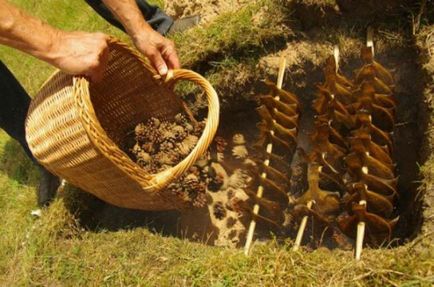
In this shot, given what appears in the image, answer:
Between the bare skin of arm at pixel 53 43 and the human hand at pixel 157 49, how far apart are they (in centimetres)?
37

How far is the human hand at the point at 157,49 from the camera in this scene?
272cm

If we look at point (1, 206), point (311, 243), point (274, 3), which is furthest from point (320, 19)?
point (1, 206)

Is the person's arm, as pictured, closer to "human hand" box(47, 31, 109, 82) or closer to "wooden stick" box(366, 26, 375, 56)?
"human hand" box(47, 31, 109, 82)

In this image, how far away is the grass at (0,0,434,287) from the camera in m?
2.22

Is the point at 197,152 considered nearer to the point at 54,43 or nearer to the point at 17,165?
the point at 54,43

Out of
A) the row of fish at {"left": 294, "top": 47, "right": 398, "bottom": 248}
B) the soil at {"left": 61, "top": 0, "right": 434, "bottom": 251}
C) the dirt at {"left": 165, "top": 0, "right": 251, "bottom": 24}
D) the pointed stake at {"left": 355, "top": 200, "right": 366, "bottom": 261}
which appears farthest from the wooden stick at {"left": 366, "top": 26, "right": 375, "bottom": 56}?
the dirt at {"left": 165, "top": 0, "right": 251, "bottom": 24}

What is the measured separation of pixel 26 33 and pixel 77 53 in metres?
0.23

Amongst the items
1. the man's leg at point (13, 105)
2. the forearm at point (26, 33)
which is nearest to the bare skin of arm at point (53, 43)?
the forearm at point (26, 33)

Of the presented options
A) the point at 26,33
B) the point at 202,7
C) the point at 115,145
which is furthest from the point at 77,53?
the point at 202,7

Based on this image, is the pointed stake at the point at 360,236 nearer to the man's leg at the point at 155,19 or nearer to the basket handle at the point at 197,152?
the basket handle at the point at 197,152

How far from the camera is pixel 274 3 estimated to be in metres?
3.25

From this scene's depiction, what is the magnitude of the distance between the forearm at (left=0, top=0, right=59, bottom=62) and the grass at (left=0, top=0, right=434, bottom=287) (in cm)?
120

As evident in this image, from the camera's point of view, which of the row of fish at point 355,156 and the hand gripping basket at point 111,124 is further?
the row of fish at point 355,156

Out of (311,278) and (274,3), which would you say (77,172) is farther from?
(274,3)
